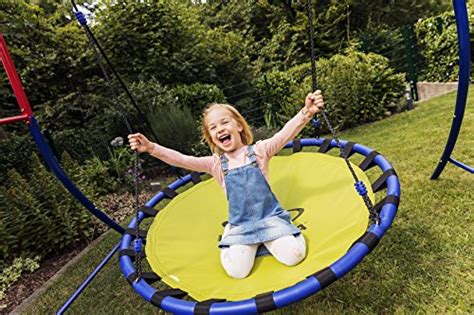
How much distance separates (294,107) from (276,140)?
10.6 feet

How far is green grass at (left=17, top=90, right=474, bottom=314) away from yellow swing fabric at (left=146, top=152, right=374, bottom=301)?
0.38m

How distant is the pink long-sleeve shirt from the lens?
1.84 meters

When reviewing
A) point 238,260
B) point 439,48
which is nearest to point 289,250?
point 238,260

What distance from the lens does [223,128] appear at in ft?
6.28

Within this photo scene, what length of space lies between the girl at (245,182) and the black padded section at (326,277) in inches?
13.3

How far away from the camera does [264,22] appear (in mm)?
9797

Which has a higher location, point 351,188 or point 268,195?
point 268,195

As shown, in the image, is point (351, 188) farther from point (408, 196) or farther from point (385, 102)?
point (385, 102)

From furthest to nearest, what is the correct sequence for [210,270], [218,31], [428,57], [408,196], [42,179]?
[218,31]
[428,57]
[42,179]
[408,196]
[210,270]

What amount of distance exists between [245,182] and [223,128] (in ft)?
1.00

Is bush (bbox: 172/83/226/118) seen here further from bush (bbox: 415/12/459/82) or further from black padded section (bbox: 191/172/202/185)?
bush (bbox: 415/12/459/82)

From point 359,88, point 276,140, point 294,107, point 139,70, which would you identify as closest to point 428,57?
point 359,88

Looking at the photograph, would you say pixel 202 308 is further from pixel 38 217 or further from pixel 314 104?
pixel 38 217

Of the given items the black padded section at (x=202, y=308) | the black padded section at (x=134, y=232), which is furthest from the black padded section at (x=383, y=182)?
the black padded section at (x=134, y=232)
